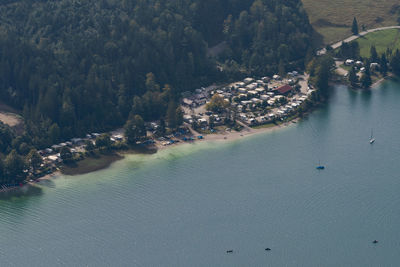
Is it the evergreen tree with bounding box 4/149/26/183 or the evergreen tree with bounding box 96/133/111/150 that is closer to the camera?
the evergreen tree with bounding box 4/149/26/183

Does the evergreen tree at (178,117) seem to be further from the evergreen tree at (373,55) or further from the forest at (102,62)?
the evergreen tree at (373,55)

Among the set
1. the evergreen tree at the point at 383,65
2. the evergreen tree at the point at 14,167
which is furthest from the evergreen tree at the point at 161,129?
the evergreen tree at the point at 383,65

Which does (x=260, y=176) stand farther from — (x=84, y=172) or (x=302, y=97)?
(x=302, y=97)

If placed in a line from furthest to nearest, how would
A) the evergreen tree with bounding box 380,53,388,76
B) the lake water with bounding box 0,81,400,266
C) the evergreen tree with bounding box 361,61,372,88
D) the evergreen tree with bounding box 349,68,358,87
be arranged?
the evergreen tree with bounding box 380,53,388,76
the evergreen tree with bounding box 349,68,358,87
the evergreen tree with bounding box 361,61,372,88
the lake water with bounding box 0,81,400,266

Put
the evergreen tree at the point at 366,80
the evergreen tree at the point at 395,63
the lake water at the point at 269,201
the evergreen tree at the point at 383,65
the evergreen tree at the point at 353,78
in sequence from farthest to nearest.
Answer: the evergreen tree at the point at 395,63, the evergreen tree at the point at 383,65, the evergreen tree at the point at 353,78, the evergreen tree at the point at 366,80, the lake water at the point at 269,201

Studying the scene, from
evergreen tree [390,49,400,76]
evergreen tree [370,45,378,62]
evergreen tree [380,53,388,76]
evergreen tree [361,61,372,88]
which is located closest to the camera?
evergreen tree [361,61,372,88]

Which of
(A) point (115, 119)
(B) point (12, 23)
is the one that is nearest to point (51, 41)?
(B) point (12, 23)

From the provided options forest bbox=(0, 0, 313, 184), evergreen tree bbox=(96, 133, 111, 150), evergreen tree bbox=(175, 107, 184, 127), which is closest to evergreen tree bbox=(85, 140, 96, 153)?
evergreen tree bbox=(96, 133, 111, 150)

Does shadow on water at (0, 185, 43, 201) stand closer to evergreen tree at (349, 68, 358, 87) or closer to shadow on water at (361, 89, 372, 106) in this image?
shadow on water at (361, 89, 372, 106)
